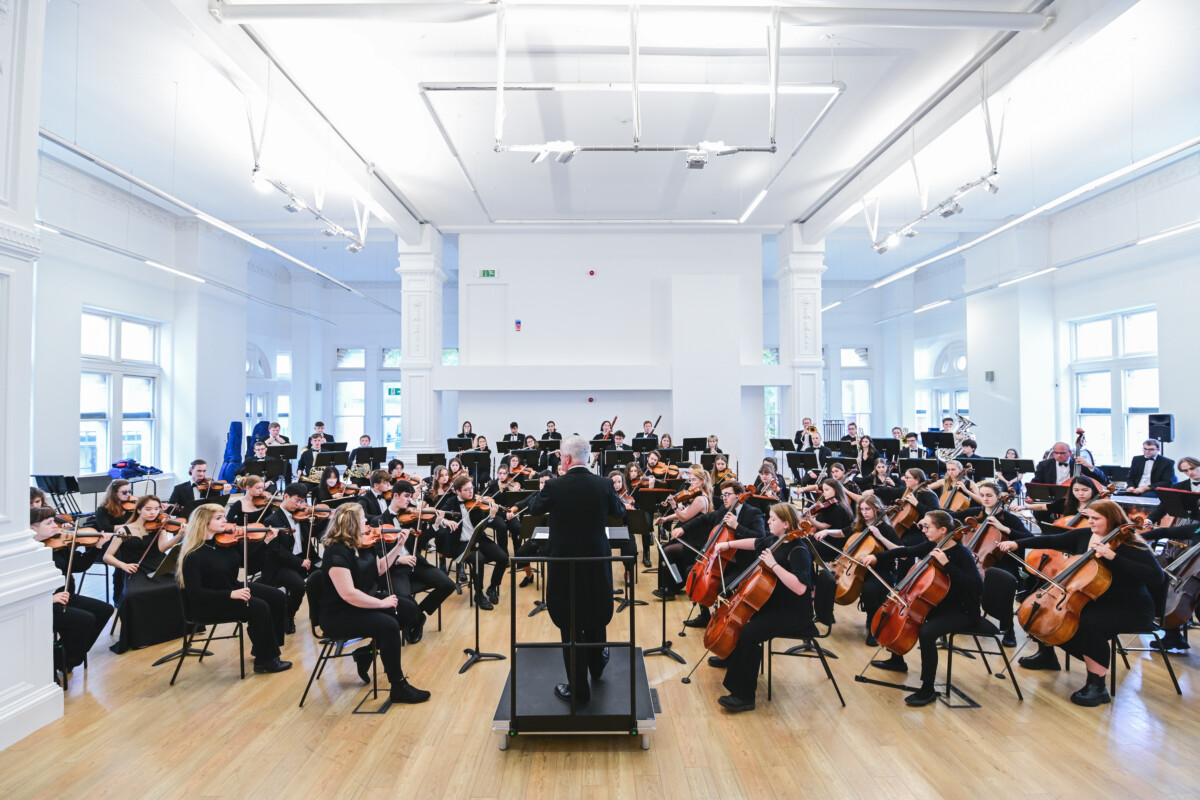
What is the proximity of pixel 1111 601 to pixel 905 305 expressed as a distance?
15767 millimetres

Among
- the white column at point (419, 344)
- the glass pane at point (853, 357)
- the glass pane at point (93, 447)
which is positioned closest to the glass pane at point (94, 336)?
the glass pane at point (93, 447)

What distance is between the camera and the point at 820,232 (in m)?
11.7

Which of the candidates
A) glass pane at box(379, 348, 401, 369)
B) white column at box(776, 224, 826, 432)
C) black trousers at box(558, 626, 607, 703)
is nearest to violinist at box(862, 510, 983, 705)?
black trousers at box(558, 626, 607, 703)

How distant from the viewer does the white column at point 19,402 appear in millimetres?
3256

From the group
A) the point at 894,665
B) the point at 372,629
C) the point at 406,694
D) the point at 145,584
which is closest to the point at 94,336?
the point at 145,584

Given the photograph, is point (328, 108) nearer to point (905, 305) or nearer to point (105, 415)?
point (105, 415)

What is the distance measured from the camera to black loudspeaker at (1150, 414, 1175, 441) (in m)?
9.35

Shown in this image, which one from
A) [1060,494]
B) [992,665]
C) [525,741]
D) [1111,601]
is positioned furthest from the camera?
[1060,494]

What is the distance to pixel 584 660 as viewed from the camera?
11.2ft

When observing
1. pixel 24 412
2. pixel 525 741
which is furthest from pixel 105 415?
pixel 525 741

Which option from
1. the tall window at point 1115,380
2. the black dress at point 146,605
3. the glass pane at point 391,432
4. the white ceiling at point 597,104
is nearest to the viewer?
the black dress at point 146,605

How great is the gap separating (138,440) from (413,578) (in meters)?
9.67

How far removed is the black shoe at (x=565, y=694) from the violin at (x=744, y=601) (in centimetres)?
83

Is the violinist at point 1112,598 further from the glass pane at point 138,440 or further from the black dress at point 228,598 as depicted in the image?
the glass pane at point 138,440
